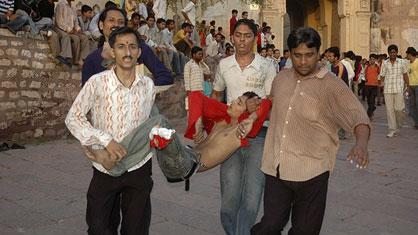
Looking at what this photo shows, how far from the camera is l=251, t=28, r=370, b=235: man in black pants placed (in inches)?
117

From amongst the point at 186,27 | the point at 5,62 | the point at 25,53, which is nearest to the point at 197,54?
the point at 25,53

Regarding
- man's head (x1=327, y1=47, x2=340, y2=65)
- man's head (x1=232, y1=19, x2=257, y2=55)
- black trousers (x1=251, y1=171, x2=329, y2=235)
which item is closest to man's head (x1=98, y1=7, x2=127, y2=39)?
man's head (x1=232, y1=19, x2=257, y2=55)

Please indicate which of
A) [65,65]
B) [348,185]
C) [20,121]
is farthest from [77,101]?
[65,65]

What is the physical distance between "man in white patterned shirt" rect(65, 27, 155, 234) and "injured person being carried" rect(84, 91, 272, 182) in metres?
0.09

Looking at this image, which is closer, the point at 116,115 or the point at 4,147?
the point at 116,115

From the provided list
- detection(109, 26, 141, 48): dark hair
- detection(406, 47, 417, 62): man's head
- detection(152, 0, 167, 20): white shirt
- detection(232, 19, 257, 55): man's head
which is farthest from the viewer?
detection(152, 0, 167, 20): white shirt

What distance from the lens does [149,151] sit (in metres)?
3.05

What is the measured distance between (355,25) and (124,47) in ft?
78.8

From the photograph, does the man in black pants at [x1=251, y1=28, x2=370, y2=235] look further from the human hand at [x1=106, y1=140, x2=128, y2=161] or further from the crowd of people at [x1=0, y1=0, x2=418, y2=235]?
the human hand at [x1=106, y1=140, x2=128, y2=161]

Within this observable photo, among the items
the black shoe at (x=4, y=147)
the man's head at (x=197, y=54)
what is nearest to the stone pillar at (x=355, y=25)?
the man's head at (x=197, y=54)

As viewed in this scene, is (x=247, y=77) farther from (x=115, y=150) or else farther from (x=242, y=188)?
(x=115, y=150)

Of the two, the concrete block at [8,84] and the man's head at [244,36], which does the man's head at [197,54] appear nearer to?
the concrete block at [8,84]

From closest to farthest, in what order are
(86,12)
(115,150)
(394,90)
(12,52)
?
(115,150) → (12,52) → (394,90) → (86,12)

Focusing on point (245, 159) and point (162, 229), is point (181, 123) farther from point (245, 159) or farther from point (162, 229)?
point (245, 159)
